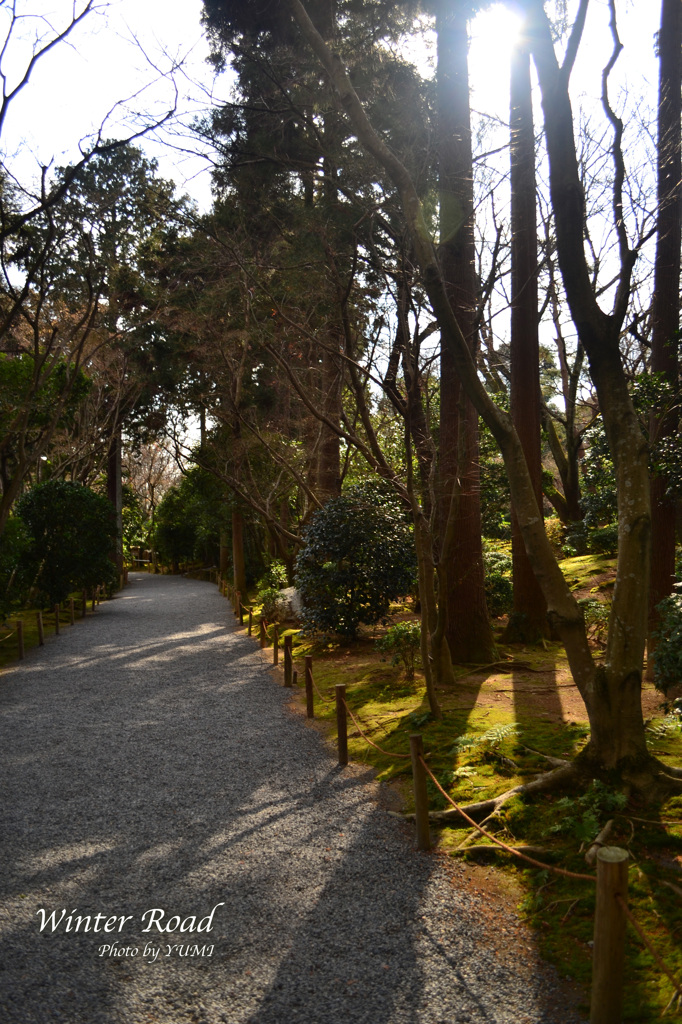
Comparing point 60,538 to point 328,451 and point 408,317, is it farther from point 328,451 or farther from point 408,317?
point 408,317

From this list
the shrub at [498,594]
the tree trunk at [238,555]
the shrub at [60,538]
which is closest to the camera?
the shrub at [498,594]

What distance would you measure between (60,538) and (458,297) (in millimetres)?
12741

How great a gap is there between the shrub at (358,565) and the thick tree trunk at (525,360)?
5.94 ft

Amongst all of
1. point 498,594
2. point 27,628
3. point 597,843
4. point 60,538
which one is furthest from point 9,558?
point 597,843

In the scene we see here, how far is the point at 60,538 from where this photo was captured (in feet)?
60.0

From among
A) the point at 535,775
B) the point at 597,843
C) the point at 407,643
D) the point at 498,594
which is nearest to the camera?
the point at 597,843

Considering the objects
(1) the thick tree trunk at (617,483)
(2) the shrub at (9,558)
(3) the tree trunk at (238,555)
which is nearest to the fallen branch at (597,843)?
(1) the thick tree trunk at (617,483)

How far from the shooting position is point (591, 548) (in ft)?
56.8

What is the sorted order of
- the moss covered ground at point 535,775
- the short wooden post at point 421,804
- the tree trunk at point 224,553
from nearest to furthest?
1. the moss covered ground at point 535,775
2. the short wooden post at point 421,804
3. the tree trunk at point 224,553

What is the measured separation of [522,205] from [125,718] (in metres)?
9.30

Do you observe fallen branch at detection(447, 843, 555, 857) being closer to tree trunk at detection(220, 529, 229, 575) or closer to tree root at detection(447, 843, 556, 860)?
tree root at detection(447, 843, 556, 860)

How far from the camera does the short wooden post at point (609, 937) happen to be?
2598 mm

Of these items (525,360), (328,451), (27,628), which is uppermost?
(525,360)

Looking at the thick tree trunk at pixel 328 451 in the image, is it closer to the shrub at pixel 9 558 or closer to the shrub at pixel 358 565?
the shrub at pixel 358 565
